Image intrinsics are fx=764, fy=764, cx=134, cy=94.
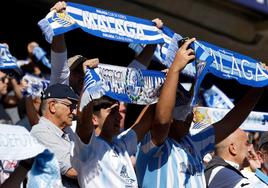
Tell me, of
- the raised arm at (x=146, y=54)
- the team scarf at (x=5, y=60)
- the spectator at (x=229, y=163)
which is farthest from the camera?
the team scarf at (x=5, y=60)

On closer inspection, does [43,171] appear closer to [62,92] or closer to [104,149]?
[104,149]

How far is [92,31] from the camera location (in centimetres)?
429

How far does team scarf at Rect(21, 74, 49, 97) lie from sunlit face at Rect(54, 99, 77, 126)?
4.89ft

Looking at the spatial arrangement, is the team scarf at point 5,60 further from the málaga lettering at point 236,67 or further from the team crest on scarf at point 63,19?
the málaga lettering at point 236,67

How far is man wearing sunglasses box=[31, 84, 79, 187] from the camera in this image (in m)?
4.45

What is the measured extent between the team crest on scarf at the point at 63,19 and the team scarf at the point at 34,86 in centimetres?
208

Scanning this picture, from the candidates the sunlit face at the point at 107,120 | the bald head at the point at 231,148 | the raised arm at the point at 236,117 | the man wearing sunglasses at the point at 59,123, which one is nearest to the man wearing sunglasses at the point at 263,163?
the raised arm at the point at 236,117

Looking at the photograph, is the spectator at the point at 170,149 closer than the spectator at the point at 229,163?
Yes

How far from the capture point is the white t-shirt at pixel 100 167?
4.04 metres

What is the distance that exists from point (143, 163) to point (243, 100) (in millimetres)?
972

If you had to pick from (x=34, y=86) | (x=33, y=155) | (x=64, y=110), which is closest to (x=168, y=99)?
(x=64, y=110)

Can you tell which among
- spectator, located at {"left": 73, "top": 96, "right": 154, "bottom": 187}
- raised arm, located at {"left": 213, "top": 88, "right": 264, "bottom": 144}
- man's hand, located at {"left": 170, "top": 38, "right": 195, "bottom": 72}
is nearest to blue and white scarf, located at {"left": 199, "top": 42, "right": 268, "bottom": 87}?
raised arm, located at {"left": 213, "top": 88, "right": 264, "bottom": 144}

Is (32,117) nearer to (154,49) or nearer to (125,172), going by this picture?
(154,49)

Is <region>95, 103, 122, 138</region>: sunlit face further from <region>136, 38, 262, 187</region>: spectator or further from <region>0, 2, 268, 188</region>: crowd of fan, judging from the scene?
<region>136, 38, 262, 187</region>: spectator
